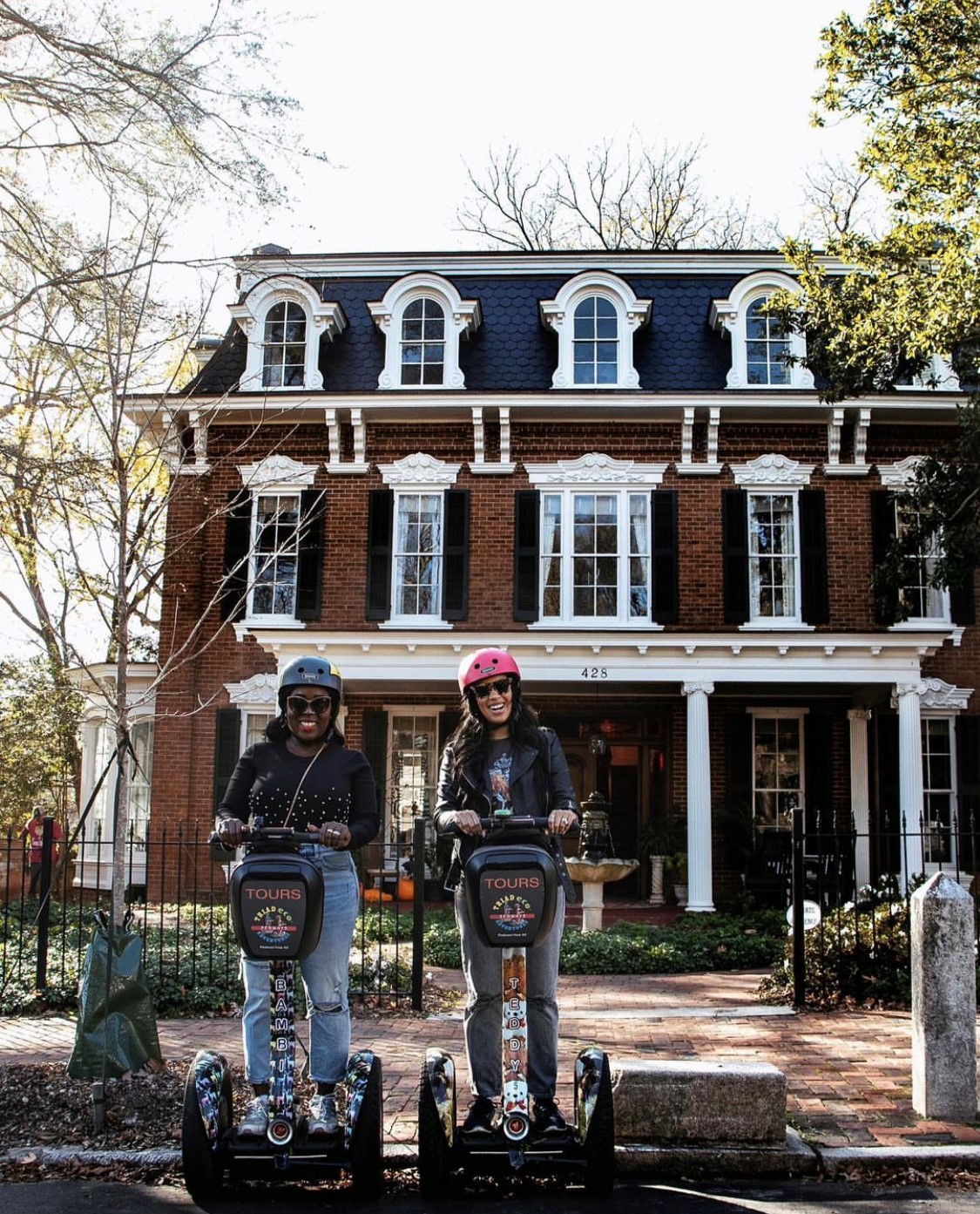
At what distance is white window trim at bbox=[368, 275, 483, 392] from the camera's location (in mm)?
16719

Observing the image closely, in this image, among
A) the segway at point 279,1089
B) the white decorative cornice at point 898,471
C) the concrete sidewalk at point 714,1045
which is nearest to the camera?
the segway at point 279,1089

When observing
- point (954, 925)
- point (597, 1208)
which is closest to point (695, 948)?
point (954, 925)

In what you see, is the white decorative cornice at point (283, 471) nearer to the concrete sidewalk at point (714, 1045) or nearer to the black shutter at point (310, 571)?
the black shutter at point (310, 571)

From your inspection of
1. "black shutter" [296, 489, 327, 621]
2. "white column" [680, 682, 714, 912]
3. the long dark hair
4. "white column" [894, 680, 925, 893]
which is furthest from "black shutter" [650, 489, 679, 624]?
the long dark hair

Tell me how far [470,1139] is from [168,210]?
229 inches

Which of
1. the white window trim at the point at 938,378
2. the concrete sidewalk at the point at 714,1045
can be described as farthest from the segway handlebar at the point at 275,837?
the white window trim at the point at 938,378

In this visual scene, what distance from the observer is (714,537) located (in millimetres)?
16141

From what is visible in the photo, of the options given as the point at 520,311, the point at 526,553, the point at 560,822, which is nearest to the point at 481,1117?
the point at 560,822

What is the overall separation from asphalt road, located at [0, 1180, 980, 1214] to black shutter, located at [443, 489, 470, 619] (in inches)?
462

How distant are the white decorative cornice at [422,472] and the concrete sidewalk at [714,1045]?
8.38 meters

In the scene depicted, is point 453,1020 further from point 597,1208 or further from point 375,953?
point 597,1208

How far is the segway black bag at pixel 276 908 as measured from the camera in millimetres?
4039

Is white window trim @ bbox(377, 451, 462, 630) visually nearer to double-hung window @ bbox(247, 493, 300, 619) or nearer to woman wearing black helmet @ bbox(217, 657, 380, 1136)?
double-hung window @ bbox(247, 493, 300, 619)

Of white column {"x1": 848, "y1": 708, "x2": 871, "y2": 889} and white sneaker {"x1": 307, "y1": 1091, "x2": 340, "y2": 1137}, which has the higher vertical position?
white column {"x1": 848, "y1": 708, "x2": 871, "y2": 889}
